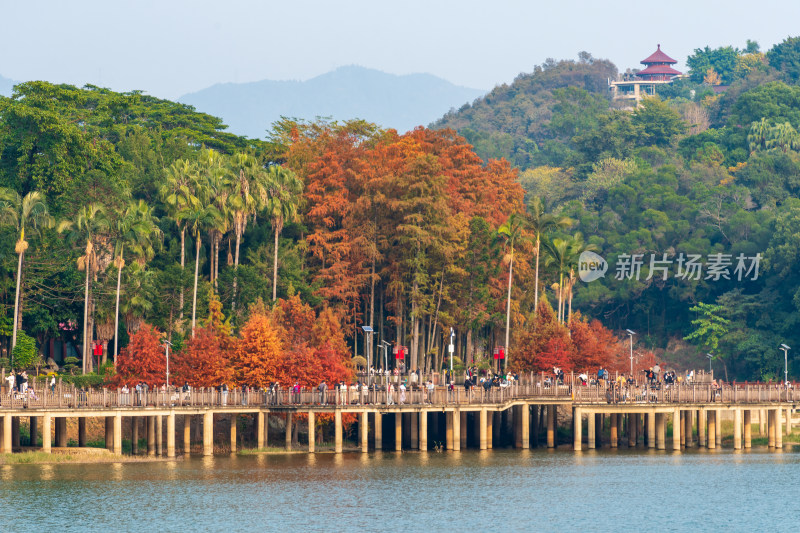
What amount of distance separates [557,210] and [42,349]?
74.5 m

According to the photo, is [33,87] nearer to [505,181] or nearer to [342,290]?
[342,290]

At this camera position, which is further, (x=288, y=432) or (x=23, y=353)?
(x=23, y=353)

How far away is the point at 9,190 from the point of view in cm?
8788

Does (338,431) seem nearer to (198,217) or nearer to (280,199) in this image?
(198,217)

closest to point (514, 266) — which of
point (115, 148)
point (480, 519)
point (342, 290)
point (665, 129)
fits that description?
point (342, 290)

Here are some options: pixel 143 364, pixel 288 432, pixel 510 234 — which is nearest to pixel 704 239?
pixel 510 234

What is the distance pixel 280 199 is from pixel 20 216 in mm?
18890

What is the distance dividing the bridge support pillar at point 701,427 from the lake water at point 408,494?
7484 mm

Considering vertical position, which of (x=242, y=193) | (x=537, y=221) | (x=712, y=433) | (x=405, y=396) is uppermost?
(x=242, y=193)

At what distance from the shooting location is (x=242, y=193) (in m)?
93.3

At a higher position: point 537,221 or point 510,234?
point 537,221

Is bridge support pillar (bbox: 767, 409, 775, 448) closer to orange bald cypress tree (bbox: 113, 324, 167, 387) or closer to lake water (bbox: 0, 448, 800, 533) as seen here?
lake water (bbox: 0, 448, 800, 533)

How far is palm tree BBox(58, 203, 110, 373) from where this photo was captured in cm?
8338

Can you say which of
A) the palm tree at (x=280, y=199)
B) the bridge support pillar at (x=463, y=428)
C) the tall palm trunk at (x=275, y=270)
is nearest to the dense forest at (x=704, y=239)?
the palm tree at (x=280, y=199)
